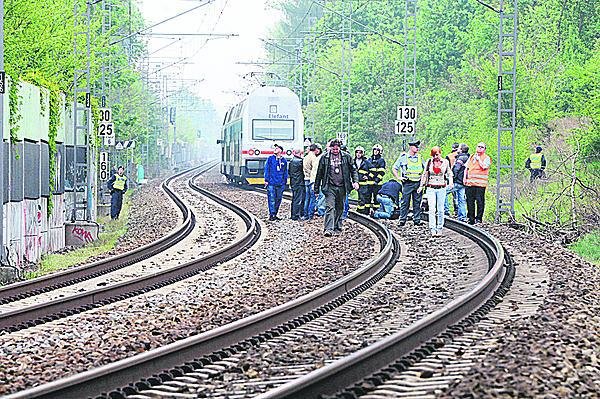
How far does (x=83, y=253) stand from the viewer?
24312 millimetres

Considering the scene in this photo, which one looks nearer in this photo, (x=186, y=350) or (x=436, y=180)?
(x=186, y=350)

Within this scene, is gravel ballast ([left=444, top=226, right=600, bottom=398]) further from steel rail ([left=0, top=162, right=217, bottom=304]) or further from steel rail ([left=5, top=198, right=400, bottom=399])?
steel rail ([left=0, top=162, right=217, bottom=304])

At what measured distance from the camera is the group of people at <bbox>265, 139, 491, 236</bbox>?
73.9 feet

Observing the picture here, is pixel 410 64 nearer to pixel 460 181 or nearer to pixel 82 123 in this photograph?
pixel 82 123

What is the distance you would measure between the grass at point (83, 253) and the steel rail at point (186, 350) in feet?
22.1

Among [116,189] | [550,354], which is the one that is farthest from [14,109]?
[116,189]

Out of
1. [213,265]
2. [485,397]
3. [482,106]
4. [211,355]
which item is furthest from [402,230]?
[482,106]

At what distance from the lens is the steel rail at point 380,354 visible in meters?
7.90

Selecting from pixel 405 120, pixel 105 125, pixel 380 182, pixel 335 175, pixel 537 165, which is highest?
pixel 405 120

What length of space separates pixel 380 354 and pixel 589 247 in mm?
12942

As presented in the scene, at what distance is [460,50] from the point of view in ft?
217

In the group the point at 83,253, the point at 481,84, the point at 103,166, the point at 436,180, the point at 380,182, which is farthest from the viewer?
the point at 481,84

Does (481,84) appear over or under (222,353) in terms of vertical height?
over

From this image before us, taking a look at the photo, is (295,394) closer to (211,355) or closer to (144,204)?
(211,355)
